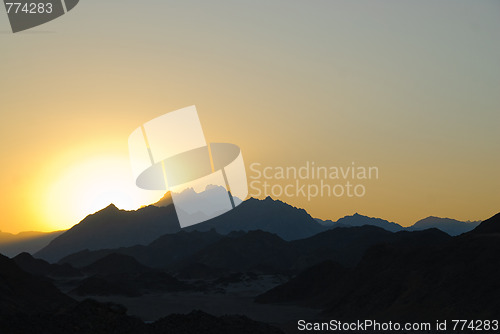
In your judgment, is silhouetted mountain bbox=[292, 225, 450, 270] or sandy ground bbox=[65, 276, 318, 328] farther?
silhouetted mountain bbox=[292, 225, 450, 270]

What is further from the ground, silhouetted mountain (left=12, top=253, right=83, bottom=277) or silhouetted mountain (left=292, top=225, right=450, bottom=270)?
silhouetted mountain (left=12, top=253, right=83, bottom=277)

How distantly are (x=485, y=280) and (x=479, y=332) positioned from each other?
29.3ft

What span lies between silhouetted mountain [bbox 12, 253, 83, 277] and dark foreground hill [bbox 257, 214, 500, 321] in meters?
84.0

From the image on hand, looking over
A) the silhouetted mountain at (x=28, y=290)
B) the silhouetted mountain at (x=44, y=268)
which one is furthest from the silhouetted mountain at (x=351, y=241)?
the silhouetted mountain at (x=44, y=268)

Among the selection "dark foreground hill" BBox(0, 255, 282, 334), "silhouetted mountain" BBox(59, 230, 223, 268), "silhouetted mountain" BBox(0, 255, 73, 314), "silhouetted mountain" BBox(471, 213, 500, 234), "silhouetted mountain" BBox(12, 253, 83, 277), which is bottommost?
"silhouetted mountain" BBox(59, 230, 223, 268)

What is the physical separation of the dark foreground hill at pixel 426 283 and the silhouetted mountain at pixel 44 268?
275 ft

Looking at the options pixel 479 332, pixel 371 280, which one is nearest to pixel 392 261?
pixel 371 280

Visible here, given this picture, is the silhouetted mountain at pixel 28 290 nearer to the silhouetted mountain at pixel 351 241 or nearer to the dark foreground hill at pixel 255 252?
the silhouetted mountain at pixel 351 241

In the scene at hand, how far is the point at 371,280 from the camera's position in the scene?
6000cm

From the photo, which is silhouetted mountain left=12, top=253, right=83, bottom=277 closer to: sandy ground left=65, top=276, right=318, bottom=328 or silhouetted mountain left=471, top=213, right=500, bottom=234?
sandy ground left=65, top=276, right=318, bottom=328

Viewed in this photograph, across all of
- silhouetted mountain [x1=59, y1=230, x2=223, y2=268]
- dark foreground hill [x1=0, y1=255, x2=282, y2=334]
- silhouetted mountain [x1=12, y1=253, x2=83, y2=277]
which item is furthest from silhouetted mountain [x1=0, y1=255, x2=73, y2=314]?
silhouetted mountain [x1=59, y1=230, x2=223, y2=268]

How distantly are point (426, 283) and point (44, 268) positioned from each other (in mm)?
111089

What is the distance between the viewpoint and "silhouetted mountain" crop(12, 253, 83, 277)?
136 meters

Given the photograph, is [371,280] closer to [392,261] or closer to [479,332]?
[392,261]
